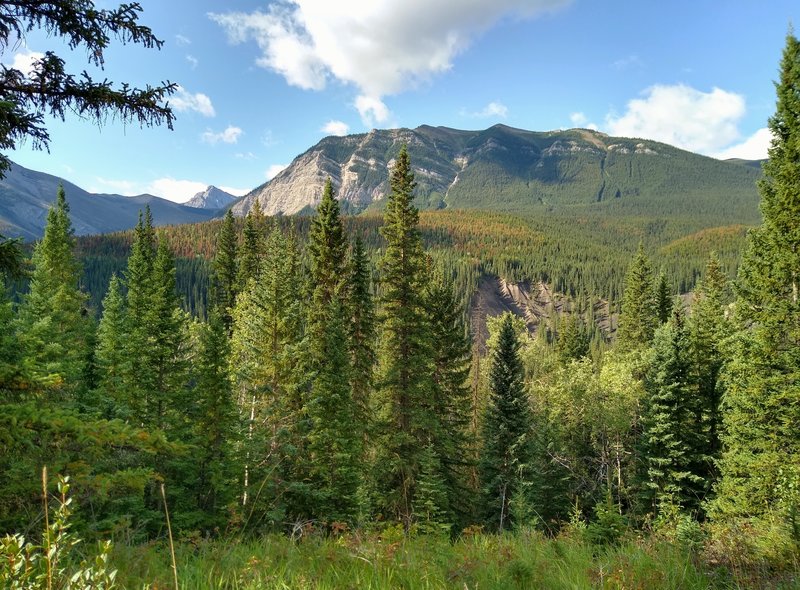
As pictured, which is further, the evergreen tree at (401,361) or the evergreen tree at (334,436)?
the evergreen tree at (401,361)

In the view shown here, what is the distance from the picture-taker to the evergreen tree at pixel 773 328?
596 inches

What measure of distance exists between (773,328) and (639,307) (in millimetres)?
26311

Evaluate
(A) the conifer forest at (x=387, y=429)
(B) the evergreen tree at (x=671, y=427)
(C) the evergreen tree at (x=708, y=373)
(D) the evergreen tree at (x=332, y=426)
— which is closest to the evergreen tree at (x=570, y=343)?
(A) the conifer forest at (x=387, y=429)

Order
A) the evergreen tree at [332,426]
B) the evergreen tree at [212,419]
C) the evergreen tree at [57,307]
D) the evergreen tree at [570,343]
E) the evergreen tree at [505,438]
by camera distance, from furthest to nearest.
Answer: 1. the evergreen tree at [570,343]
2. the evergreen tree at [505,438]
3. the evergreen tree at [57,307]
4. the evergreen tree at [332,426]
5. the evergreen tree at [212,419]

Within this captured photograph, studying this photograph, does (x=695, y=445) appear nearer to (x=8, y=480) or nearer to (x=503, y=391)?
(x=503, y=391)

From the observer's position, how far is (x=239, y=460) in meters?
15.8

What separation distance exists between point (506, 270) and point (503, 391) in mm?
170877

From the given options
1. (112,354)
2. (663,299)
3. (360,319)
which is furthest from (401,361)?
(663,299)

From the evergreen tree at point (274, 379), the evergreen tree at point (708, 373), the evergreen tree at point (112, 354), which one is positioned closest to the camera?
the evergreen tree at point (274, 379)

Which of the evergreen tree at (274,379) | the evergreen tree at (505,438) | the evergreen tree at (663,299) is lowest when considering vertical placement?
the evergreen tree at (505,438)

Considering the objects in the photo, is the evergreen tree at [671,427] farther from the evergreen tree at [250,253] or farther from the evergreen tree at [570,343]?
the evergreen tree at [250,253]

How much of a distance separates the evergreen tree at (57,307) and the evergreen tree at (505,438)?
21273mm

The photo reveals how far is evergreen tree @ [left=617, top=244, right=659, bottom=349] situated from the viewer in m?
39.7

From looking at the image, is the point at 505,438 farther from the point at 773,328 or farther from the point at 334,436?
the point at 773,328
